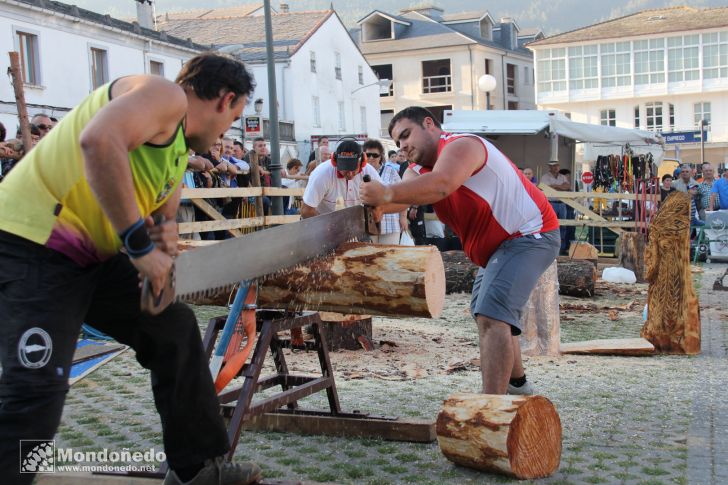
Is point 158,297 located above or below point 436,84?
below

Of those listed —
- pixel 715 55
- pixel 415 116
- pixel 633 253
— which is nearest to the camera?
pixel 415 116

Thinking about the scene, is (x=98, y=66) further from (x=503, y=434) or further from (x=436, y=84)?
(x=436, y=84)

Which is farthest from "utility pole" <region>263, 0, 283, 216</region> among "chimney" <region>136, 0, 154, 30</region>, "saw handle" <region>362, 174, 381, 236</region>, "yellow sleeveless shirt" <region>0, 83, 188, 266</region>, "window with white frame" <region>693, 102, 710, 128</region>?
"window with white frame" <region>693, 102, 710, 128</region>

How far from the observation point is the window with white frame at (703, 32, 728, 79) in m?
62.4

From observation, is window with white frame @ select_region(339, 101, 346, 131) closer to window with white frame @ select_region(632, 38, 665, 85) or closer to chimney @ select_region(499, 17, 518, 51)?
chimney @ select_region(499, 17, 518, 51)

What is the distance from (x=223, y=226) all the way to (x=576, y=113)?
2341 inches

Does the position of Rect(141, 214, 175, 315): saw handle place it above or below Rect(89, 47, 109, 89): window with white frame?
below

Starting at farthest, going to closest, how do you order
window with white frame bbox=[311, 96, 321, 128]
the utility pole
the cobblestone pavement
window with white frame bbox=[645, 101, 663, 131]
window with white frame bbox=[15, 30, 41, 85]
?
window with white frame bbox=[645, 101, 663, 131] → window with white frame bbox=[311, 96, 321, 128] → window with white frame bbox=[15, 30, 41, 85] → the utility pole → the cobblestone pavement

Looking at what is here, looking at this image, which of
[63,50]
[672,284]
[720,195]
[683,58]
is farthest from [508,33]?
[672,284]

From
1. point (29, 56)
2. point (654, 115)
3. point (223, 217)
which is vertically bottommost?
point (223, 217)

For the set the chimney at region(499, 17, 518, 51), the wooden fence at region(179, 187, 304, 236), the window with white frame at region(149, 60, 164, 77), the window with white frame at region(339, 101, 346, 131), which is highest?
the chimney at region(499, 17, 518, 51)

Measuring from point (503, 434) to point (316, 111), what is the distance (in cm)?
4590

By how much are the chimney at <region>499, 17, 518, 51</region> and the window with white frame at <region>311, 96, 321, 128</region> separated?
27.8 m

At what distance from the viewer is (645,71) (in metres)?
64.3
